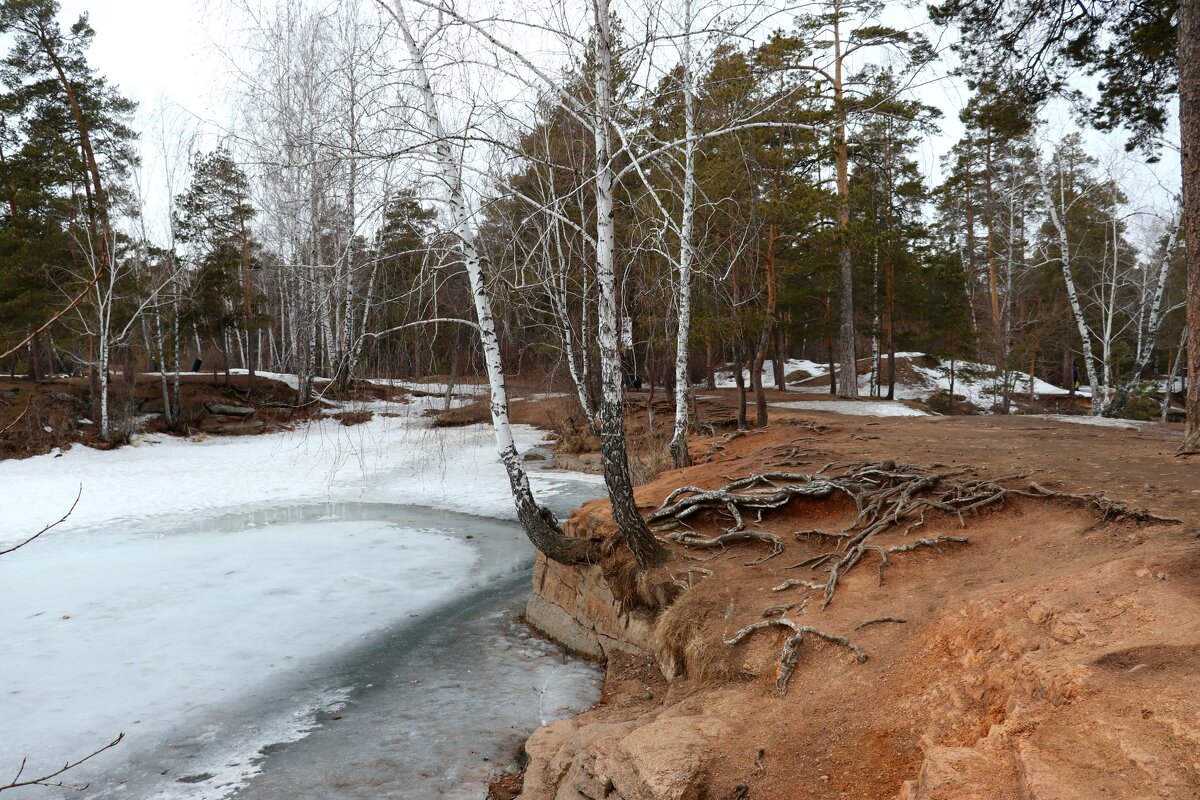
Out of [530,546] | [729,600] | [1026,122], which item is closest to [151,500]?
[530,546]

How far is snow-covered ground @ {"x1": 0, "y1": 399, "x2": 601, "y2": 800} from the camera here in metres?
5.78

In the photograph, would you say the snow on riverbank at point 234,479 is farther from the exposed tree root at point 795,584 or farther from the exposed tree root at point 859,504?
the exposed tree root at point 795,584

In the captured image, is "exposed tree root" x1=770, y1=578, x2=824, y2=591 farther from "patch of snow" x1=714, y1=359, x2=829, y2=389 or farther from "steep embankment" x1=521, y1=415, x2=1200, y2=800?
"patch of snow" x1=714, y1=359, x2=829, y2=389

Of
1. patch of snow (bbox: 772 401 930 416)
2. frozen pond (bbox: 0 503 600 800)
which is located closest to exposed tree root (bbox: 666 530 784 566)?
frozen pond (bbox: 0 503 600 800)

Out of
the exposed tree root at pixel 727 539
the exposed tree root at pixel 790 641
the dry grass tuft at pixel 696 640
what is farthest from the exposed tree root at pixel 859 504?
the dry grass tuft at pixel 696 640

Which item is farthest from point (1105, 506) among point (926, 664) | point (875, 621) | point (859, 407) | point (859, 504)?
point (859, 407)

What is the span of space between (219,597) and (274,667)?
2556 millimetres

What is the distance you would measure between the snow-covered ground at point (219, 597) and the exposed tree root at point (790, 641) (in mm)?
1849

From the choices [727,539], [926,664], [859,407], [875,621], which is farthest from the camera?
[859,407]

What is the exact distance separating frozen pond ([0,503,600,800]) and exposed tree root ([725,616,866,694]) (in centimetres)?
185

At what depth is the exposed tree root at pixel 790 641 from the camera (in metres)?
4.59

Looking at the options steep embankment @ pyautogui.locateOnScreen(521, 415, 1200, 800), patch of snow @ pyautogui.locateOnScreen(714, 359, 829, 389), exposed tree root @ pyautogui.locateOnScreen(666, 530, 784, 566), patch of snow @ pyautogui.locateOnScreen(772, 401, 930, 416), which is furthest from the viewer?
patch of snow @ pyautogui.locateOnScreen(714, 359, 829, 389)

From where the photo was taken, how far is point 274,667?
7188mm

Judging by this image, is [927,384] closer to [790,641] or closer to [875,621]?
[875,621]
